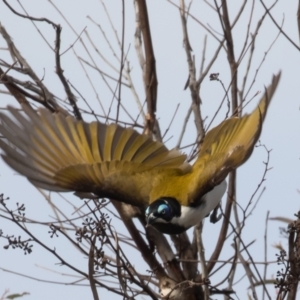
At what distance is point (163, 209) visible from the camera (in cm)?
313

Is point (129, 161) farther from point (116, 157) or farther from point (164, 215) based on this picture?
point (164, 215)

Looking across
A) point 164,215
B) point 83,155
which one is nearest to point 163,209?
point 164,215

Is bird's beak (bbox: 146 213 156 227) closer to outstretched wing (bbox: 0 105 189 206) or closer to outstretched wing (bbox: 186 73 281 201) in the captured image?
outstretched wing (bbox: 0 105 189 206)

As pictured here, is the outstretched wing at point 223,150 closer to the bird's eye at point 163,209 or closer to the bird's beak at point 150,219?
the bird's eye at point 163,209

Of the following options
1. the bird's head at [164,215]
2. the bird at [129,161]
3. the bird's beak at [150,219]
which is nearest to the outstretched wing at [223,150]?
the bird at [129,161]

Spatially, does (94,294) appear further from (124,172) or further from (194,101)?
(124,172)

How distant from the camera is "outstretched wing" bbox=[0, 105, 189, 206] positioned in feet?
9.45

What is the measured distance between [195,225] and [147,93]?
0.57m

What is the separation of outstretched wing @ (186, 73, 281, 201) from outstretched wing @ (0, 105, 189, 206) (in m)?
0.12

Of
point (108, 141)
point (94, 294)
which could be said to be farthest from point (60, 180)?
point (94, 294)

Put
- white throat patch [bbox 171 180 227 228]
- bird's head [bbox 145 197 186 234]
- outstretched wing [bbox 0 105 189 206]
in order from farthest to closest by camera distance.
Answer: white throat patch [bbox 171 180 227 228] → bird's head [bbox 145 197 186 234] → outstretched wing [bbox 0 105 189 206]

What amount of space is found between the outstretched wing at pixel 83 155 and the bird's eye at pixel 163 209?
0.11 m

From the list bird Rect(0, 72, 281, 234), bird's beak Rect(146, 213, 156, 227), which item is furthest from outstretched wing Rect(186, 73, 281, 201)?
A: bird's beak Rect(146, 213, 156, 227)

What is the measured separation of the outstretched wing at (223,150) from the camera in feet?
9.55
